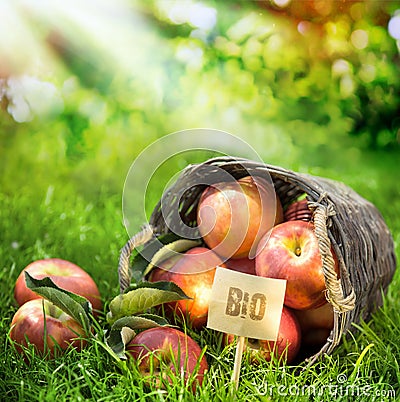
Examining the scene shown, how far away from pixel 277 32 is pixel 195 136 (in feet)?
6.81

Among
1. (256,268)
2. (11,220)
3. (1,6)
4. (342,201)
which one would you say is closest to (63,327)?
(256,268)

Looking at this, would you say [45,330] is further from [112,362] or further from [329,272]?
[329,272]

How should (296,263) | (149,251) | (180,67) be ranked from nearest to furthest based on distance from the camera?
(296,263) < (149,251) < (180,67)

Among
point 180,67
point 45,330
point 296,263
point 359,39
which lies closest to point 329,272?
point 296,263

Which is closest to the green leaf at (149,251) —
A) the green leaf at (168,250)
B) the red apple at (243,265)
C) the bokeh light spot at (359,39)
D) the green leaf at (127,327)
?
the green leaf at (168,250)

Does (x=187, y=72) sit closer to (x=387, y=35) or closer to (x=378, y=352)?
(x=387, y=35)

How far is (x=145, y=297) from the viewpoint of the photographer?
4.76ft

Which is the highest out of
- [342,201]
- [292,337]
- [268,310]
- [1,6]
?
[1,6]

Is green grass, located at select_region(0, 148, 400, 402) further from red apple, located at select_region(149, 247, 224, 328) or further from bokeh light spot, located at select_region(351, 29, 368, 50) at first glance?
bokeh light spot, located at select_region(351, 29, 368, 50)

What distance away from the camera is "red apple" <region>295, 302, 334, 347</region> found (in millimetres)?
1563

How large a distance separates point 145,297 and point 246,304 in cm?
26

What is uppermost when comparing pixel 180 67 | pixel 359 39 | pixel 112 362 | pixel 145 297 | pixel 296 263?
pixel 359 39

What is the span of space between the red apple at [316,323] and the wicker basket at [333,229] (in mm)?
62

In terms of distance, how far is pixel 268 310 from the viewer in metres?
1.32
